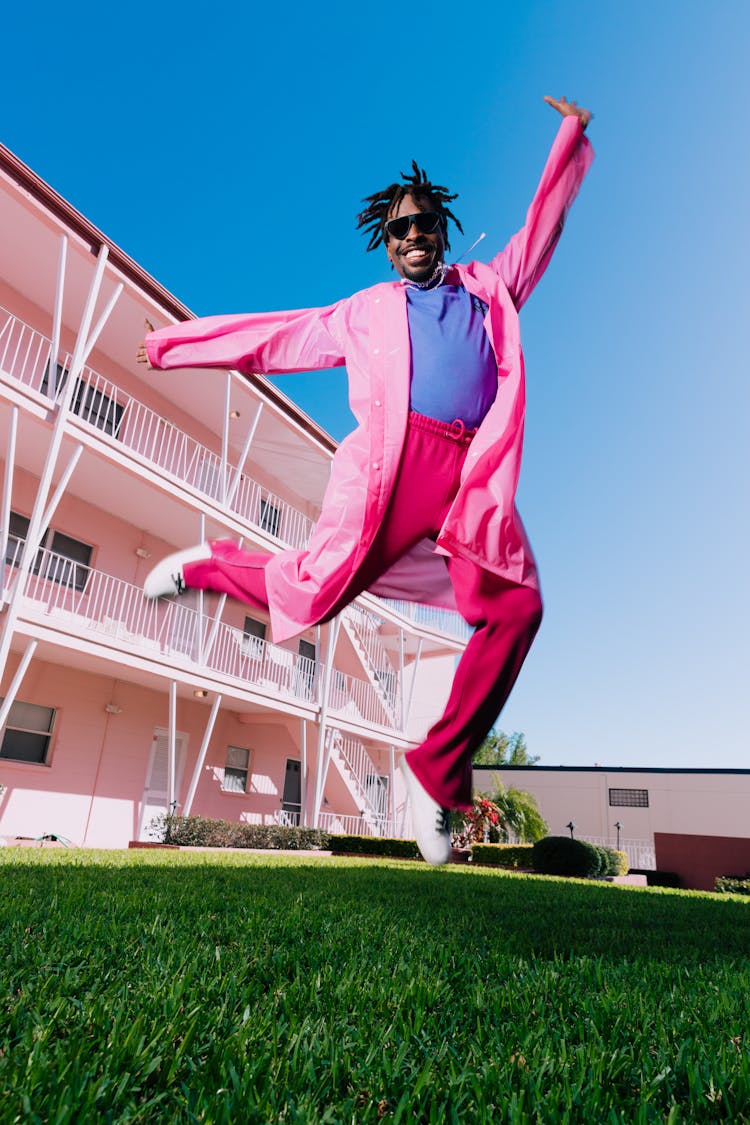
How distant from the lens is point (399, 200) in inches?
99.0

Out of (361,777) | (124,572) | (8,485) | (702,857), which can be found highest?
(124,572)

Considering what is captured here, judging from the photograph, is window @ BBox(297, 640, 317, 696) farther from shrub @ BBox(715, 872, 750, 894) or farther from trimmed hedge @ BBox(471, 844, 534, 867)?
shrub @ BBox(715, 872, 750, 894)

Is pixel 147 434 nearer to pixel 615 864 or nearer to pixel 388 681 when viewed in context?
pixel 388 681

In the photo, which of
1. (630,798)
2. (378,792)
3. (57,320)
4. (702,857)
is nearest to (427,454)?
(57,320)

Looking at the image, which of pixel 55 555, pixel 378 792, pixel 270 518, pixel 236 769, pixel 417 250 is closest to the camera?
pixel 417 250

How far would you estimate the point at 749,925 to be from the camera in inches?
183

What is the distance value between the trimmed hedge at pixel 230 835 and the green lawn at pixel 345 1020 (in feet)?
33.7

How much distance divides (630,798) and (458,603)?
33.1 metres

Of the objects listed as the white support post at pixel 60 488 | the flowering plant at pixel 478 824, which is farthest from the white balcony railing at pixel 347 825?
the white support post at pixel 60 488

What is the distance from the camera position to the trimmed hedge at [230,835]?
42.1 ft

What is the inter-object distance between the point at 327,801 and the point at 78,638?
414 inches

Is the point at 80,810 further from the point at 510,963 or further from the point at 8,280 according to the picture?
the point at 510,963

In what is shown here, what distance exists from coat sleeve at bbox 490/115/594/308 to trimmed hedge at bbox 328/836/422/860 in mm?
15516

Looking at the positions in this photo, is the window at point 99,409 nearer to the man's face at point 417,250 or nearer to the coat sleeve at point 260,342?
the coat sleeve at point 260,342
